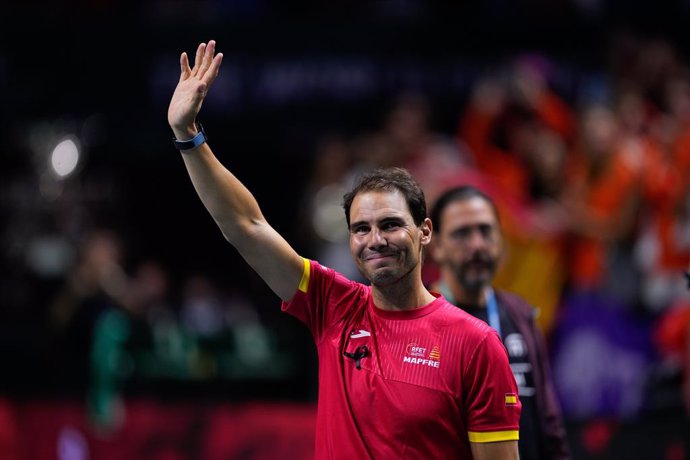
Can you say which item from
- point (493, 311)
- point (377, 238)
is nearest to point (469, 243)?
point (493, 311)

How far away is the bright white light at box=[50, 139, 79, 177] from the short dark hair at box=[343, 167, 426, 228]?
860 cm

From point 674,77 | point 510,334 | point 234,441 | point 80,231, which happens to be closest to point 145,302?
point 80,231

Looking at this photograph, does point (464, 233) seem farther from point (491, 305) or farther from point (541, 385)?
point (541, 385)

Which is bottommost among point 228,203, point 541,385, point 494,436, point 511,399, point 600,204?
point 494,436

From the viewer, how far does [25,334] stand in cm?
970

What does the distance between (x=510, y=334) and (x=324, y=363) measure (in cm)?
134

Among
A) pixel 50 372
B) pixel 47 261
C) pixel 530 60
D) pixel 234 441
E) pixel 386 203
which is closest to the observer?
pixel 386 203

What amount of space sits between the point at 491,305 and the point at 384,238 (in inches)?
57.8

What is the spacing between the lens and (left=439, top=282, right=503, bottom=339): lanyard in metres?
5.16

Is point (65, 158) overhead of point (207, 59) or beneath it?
overhead

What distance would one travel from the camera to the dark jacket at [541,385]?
5.04 m

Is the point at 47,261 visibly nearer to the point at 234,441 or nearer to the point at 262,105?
the point at 262,105

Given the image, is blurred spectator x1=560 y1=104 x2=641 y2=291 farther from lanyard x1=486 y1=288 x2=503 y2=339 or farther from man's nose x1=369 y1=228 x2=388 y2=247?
man's nose x1=369 y1=228 x2=388 y2=247

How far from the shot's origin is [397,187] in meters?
4.03
